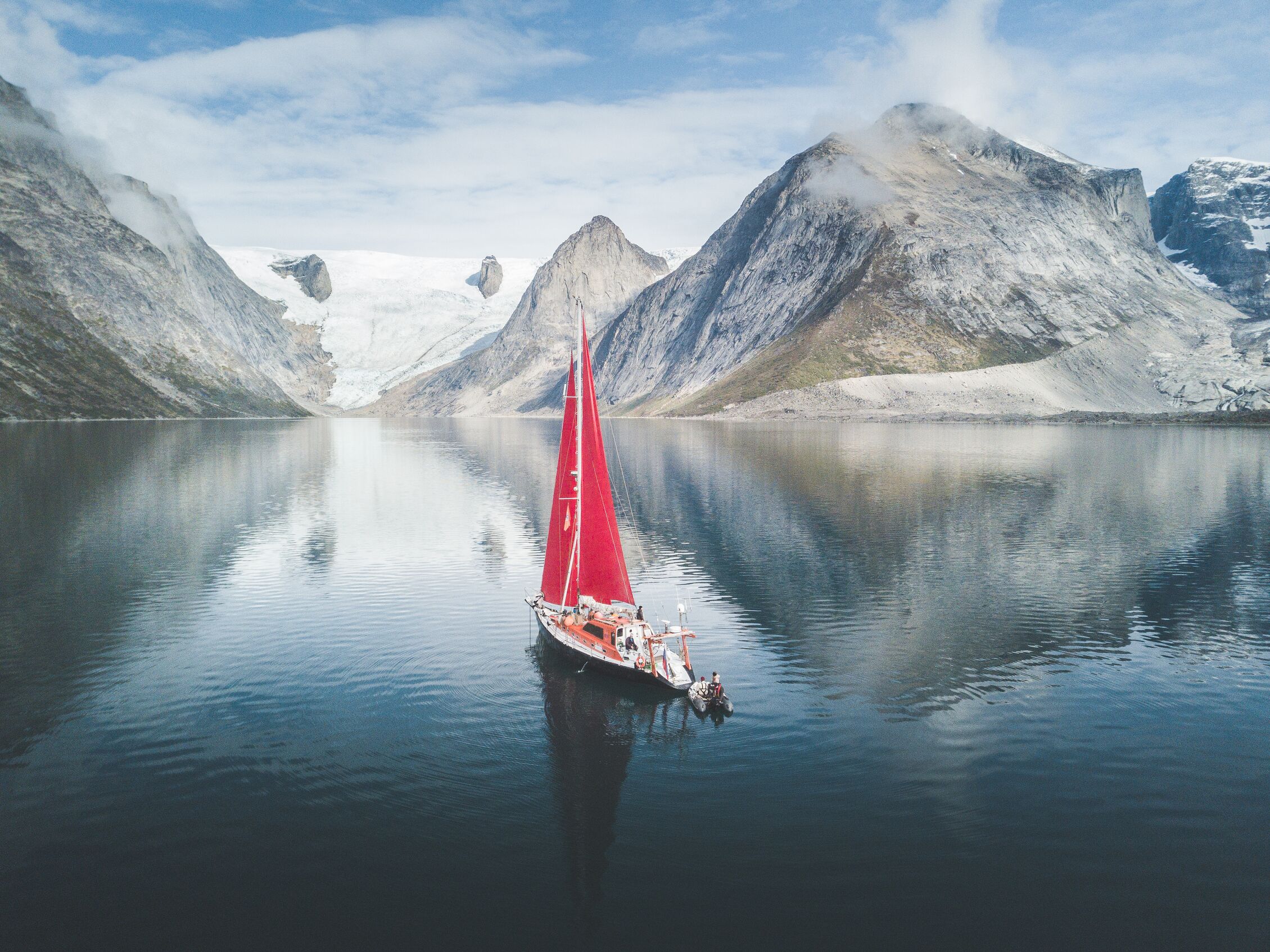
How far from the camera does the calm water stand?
21.5m

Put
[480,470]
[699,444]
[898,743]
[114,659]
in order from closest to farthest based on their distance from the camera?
[898,743] < [114,659] < [480,470] < [699,444]

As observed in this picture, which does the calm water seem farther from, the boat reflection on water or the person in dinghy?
the person in dinghy

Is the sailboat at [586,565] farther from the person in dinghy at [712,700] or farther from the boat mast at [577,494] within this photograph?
the person in dinghy at [712,700]

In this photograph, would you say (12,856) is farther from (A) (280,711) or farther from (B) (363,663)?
(B) (363,663)

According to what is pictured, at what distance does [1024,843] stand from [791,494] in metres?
75.0

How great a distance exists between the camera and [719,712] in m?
34.5

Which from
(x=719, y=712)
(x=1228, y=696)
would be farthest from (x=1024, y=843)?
(x=1228, y=696)

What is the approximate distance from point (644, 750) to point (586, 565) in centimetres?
1339

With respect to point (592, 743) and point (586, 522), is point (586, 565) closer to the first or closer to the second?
point (586, 522)

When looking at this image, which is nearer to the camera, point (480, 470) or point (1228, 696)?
point (1228, 696)

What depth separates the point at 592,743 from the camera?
31984mm

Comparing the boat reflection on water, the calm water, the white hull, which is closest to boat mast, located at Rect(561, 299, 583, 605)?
the white hull

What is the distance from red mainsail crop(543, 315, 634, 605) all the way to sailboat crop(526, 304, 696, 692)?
0.04 metres

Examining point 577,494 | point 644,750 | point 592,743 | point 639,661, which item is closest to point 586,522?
point 577,494
